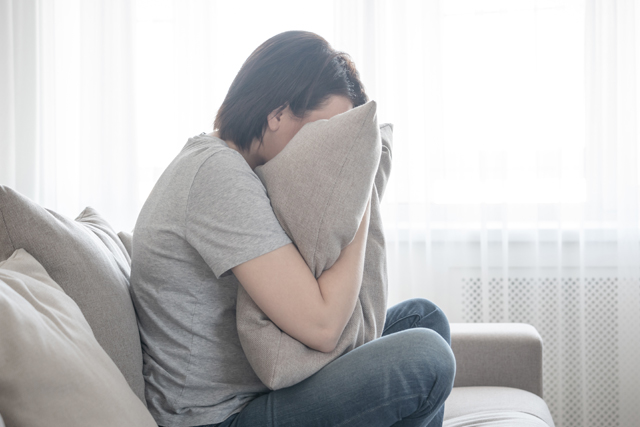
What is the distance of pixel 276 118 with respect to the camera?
0.98m

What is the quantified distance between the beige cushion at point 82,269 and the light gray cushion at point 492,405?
2.52 ft

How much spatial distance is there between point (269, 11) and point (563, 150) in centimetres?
129

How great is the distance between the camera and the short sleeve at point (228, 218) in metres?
0.77

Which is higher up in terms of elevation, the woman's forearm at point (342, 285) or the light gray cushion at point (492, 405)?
the woman's forearm at point (342, 285)

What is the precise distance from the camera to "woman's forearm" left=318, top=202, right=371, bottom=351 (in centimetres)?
81

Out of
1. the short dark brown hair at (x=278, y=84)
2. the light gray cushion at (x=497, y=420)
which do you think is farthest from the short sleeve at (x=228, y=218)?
the light gray cushion at (x=497, y=420)

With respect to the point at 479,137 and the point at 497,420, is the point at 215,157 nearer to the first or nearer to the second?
the point at 497,420

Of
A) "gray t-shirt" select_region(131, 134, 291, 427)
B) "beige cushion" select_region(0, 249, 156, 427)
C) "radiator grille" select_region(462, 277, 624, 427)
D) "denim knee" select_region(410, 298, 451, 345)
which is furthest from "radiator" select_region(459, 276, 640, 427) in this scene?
"beige cushion" select_region(0, 249, 156, 427)

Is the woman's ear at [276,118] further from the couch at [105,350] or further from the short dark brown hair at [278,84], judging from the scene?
the couch at [105,350]

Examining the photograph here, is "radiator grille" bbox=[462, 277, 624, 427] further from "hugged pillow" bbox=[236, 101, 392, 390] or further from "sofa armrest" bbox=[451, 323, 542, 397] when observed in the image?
"hugged pillow" bbox=[236, 101, 392, 390]

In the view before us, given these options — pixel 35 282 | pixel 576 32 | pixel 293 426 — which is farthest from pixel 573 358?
pixel 35 282

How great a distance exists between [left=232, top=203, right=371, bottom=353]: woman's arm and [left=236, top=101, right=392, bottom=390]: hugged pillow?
0.02 metres

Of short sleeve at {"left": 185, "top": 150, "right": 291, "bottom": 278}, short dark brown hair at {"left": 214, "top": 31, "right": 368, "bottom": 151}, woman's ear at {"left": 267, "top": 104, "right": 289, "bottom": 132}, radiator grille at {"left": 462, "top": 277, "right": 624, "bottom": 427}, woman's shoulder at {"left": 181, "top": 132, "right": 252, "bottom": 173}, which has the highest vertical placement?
short dark brown hair at {"left": 214, "top": 31, "right": 368, "bottom": 151}

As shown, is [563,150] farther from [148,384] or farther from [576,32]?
[148,384]
